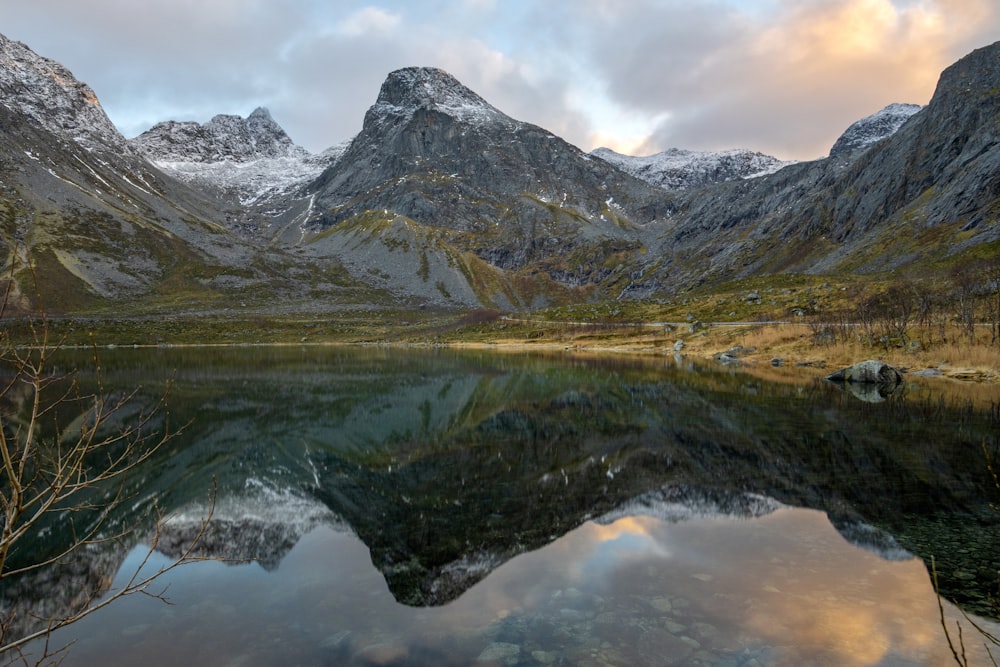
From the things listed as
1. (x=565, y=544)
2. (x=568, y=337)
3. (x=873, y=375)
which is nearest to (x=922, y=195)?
(x=568, y=337)

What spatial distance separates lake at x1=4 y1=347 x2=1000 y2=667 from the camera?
35.1 feet

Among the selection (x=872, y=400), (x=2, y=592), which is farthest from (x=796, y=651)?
(x=872, y=400)

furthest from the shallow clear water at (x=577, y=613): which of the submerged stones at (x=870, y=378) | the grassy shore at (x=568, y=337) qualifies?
the submerged stones at (x=870, y=378)

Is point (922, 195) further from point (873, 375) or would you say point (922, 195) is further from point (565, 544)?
Result: point (565, 544)

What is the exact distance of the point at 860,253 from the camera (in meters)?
148

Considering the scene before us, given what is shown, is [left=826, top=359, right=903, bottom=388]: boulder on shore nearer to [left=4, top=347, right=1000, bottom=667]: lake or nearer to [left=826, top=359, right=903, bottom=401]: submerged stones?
[left=826, top=359, right=903, bottom=401]: submerged stones

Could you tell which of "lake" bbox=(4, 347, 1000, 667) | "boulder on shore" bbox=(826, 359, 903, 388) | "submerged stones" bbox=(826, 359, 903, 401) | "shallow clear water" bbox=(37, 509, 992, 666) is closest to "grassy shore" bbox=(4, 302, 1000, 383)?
"boulder on shore" bbox=(826, 359, 903, 388)

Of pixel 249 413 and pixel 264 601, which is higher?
pixel 264 601

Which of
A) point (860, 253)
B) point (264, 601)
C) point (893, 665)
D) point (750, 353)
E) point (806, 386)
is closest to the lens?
point (893, 665)

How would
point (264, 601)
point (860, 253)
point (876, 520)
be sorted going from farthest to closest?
point (860, 253) < point (876, 520) < point (264, 601)

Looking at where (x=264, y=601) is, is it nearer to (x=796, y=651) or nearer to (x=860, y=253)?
(x=796, y=651)

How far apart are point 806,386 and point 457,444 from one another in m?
29.8

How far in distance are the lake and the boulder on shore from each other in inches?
439

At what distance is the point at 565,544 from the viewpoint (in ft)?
50.3
